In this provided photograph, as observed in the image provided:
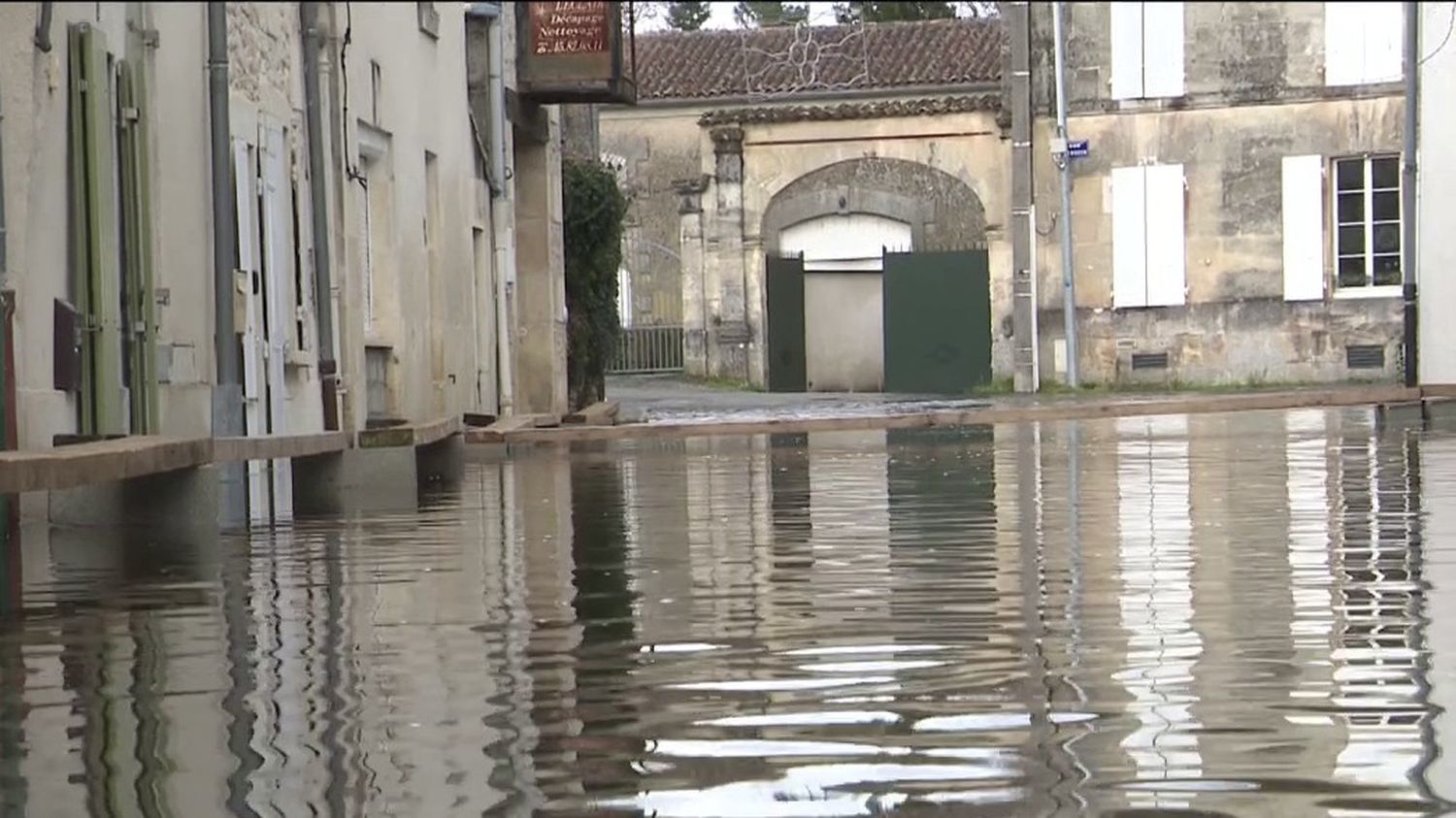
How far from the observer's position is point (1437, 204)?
28.5m

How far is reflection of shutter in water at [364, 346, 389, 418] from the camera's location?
1847 cm

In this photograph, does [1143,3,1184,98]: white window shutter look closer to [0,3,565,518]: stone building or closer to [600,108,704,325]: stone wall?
[600,108,704,325]: stone wall

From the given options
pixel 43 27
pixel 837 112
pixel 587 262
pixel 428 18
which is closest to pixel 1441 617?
pixel 43 27

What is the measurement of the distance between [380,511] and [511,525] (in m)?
1.32

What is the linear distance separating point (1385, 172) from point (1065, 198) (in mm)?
4410

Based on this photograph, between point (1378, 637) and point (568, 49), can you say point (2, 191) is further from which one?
point (568, 49)

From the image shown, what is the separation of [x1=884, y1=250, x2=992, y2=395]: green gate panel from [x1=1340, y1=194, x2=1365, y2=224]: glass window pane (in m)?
5.28

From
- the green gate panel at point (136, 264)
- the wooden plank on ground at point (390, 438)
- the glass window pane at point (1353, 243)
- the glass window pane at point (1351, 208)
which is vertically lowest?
the wooden plank on ground at point (390, 438)

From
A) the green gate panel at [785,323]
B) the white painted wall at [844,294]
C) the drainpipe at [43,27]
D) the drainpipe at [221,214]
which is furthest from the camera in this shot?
the green gate panel at [785,323]

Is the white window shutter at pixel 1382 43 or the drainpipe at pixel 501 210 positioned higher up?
the white window shutter at pixel 1382 43

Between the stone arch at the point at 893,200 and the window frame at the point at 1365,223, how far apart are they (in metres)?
5.36

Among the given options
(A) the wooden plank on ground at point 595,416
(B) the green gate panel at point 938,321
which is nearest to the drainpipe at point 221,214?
(A) the wooden plank on ground at point 595,416

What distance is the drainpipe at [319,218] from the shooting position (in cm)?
1603

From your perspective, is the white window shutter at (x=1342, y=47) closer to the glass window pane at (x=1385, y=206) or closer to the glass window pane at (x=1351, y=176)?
the glass window pane at (x=1351, y=176)
